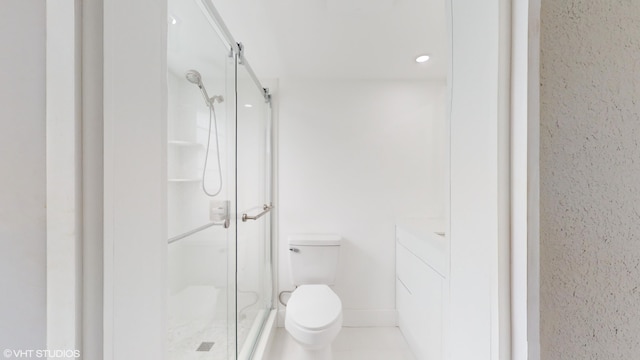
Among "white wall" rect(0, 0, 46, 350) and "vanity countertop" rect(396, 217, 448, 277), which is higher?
"white wall" rect(0, 0, 46, 350)

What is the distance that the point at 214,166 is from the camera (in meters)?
1.20

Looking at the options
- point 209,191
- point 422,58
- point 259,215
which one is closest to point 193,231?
point 209,191

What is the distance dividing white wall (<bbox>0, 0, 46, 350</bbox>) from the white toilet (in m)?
1.20

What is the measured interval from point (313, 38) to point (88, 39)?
1346 millimetres

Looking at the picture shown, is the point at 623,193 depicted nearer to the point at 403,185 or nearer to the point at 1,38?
the point at 1,38

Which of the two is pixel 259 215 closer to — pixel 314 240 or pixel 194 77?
pixel 314 240

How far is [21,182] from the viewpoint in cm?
32

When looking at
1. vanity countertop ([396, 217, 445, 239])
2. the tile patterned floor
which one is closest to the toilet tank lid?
vanity countertop ([396, 217, 445, 239])

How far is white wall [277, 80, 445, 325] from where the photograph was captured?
2072mm

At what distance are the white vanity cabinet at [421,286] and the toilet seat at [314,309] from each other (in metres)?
0.48

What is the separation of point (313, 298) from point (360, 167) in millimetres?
1009

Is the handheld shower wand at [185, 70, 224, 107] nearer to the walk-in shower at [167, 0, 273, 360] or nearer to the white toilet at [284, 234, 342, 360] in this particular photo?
the walk-in shower at [167, 0, 273, 360]

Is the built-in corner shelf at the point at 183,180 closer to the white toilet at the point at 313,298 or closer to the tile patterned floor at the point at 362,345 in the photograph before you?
the white toilet at the point at 313,298

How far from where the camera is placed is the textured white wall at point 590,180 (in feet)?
1.49
